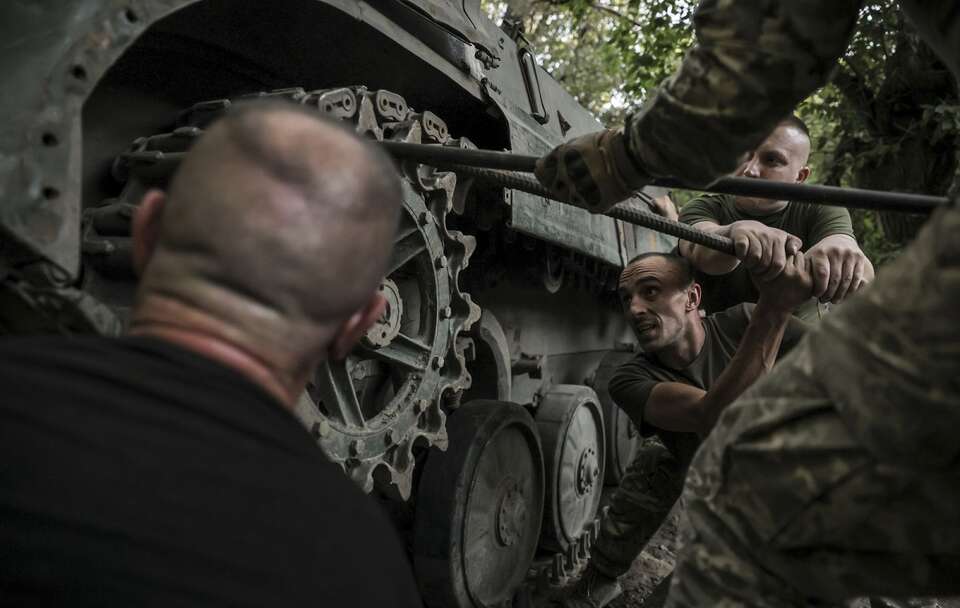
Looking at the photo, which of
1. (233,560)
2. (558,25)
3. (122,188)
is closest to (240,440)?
(233,560)

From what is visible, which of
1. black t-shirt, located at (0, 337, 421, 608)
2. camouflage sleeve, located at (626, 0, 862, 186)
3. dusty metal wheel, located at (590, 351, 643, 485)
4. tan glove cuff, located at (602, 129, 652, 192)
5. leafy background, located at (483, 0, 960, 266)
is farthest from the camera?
leafy background, located at (483, 0, 960, 266)

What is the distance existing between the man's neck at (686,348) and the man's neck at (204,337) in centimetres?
256

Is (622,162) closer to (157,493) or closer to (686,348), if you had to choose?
(157,493)

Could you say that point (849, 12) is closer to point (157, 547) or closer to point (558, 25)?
point (157, 547)

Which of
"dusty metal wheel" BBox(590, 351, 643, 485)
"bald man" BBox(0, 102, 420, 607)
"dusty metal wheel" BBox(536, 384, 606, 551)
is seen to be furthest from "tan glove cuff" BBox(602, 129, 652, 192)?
"dusty metal wheel" BBox(590, 351, 643, 485)

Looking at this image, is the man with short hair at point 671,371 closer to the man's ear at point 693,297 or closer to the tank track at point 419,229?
the man's ear at point 693,297

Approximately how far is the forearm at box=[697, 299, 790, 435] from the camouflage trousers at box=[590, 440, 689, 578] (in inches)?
35.4

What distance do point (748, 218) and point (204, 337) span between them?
304 centimetres

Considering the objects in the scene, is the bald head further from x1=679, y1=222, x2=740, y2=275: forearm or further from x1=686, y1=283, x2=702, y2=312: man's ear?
x1=686, y1=283, x2=702, y2=312: man's ear

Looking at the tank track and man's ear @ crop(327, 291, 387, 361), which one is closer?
man's ear @ crop(327, 291, 387, 361)

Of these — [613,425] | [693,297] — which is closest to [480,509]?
[693,297]

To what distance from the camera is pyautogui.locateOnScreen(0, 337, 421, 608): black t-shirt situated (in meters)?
0.81

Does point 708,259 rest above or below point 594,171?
above

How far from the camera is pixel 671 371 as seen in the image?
3377 mm
